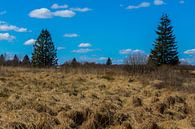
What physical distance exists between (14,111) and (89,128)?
173 cm

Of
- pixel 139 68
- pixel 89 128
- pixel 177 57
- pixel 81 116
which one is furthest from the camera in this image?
pixel 177 57

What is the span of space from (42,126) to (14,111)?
1.12 meters

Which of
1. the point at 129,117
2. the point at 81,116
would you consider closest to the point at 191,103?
the point at 129,117

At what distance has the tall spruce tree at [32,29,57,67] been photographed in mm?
63625

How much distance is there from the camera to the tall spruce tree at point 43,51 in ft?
209

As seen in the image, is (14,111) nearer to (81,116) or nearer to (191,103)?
(81,116)

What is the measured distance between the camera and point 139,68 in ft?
120

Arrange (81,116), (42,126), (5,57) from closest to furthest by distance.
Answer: (42,126)
(81,116)
(5,57)

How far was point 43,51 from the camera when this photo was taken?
209 ft

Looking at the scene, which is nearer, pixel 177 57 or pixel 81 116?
pixel 81 116

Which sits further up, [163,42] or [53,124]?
[163,42]

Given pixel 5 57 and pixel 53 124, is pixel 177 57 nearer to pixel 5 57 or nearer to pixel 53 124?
pixel 5 57

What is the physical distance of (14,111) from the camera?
8891mm

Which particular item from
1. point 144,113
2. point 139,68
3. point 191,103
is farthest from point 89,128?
point 139,68
